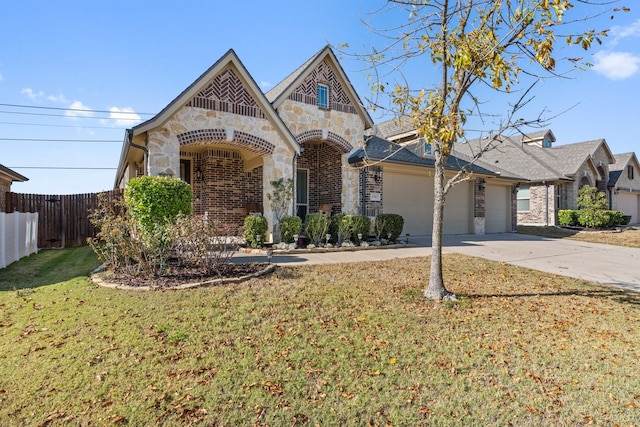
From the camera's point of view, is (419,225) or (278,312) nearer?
(278,312)

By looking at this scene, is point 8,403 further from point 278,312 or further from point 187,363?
point 278,312

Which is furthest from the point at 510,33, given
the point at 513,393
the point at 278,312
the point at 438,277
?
the point at 278,312

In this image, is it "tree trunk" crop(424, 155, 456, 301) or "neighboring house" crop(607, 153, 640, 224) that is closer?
"tree trunk" crop(424, 155, 456, 301)

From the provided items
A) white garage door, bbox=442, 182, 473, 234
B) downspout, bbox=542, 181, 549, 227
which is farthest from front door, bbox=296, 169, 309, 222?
downspout, bbox=542, 181, 549, 227

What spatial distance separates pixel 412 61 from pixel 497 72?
6.62ft

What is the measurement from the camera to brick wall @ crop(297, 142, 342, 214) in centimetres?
1436

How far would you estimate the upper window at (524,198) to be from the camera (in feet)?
78.9

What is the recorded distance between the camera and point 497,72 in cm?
452

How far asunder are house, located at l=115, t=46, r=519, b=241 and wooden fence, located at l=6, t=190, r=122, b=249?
2.28 m

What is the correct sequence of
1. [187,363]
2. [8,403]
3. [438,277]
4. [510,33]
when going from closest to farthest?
[8,403], [187,363], [510,33], [438,277]

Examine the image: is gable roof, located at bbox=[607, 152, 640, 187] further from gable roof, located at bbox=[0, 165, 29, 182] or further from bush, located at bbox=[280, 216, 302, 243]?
gable roof, located at bbox=[0, 165, 29, 182]

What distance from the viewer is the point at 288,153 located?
11.9 m

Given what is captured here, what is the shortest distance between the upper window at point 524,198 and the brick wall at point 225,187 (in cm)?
1993

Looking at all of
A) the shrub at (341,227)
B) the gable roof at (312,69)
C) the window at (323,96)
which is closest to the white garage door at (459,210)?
the gable roof at (312,69)
